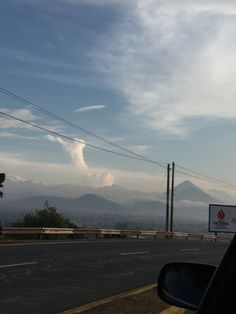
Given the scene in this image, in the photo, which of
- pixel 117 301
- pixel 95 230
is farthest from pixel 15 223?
pixel 117 301

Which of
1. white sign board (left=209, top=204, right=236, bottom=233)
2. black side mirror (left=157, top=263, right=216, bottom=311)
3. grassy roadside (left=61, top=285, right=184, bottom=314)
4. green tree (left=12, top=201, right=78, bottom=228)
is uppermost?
white sign board (left=209, top=204, right=236, bottom=233)

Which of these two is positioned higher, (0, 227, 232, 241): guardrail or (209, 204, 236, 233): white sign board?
(209, 204, 236, 233): white sign board

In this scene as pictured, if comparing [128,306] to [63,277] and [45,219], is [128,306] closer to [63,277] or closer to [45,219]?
[63,277]

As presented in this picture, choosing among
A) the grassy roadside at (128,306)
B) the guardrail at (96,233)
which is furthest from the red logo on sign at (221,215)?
the grassy roadside at (128,306)

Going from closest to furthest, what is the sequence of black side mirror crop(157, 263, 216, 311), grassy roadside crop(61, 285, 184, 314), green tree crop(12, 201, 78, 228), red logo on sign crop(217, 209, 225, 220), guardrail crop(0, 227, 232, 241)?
black side mirror crop(157, 263, 216, 311)
grassy roadside crop(61, 285, 184, 314)
guardrail crop(0, 227, 232, 241)
green tree crop(12, 201, 78, 228)
red logo on sign crop(217, 209, 225, 220)

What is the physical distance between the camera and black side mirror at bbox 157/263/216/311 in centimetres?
249

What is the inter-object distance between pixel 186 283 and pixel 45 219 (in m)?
44.8

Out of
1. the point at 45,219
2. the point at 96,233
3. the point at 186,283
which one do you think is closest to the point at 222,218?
the point at 45,219

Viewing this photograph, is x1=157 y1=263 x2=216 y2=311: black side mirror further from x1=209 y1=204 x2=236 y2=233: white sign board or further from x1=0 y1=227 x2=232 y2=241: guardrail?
x1=209 y1=204 x2=236 y2=233: white sign board

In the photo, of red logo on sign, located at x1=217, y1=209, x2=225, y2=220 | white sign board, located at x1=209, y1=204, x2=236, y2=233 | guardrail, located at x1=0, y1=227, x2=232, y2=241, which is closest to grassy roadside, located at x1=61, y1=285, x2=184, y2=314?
guardrail, located at x1=0, y1=227, x2=232, y2=241

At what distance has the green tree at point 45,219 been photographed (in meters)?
46.2

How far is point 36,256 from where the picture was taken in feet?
64.4

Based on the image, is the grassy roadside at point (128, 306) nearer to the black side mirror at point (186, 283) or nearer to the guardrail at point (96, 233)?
the black side mirror at point (186, 283)

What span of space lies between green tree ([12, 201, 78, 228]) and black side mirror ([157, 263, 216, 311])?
143 ft
